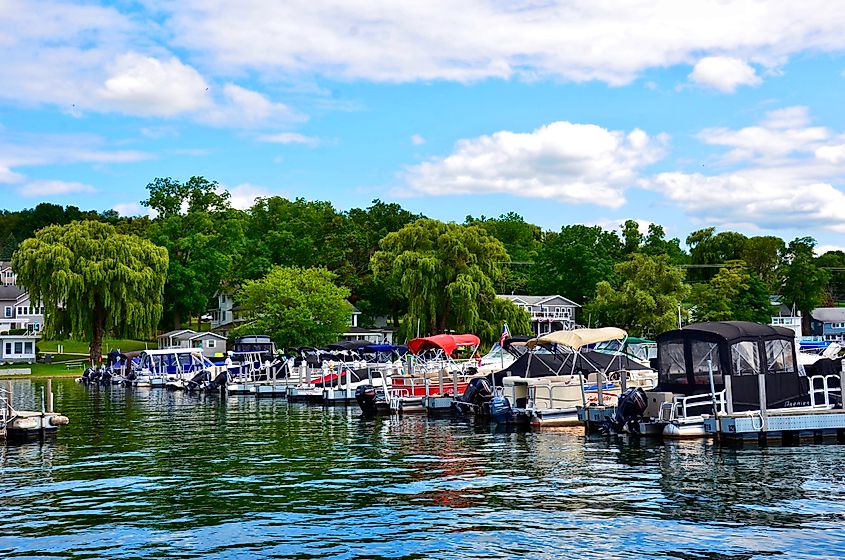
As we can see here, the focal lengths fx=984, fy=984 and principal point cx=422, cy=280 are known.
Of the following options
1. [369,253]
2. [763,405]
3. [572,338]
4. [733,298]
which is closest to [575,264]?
[733,298]

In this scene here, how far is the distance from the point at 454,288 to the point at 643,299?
20992 mm

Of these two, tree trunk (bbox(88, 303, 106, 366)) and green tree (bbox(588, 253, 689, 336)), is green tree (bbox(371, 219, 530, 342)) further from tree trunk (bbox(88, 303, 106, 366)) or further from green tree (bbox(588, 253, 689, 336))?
tree trunk (bbox(88, 303, 106, 366))

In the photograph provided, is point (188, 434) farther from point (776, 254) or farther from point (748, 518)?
point (776, 254)

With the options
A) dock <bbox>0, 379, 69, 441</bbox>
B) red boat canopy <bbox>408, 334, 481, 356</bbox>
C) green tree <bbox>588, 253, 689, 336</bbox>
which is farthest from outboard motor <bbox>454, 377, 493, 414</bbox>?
green tree <bbox>588, 253, 689, 336</bbox>

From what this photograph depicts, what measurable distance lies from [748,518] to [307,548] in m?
8.20

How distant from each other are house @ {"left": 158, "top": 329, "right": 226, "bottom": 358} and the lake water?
67.0 m

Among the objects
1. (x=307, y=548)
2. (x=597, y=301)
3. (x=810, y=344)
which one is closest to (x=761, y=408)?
(x=307, y=548)

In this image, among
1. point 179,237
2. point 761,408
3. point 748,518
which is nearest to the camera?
point 748,518

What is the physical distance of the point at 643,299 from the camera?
318 ft

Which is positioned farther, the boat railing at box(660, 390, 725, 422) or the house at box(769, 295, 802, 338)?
the house at box(769, 295, 802, 338)

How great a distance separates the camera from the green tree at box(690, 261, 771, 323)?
11262cm

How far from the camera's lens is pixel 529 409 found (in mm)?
34656

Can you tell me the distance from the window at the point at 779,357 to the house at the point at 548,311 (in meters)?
88.3

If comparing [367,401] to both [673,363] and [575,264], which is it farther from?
[575,264]
